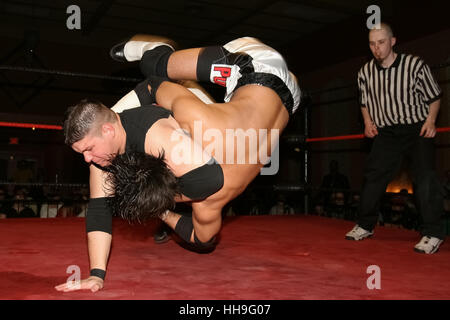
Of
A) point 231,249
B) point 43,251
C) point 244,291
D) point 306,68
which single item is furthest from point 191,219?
point 306,68

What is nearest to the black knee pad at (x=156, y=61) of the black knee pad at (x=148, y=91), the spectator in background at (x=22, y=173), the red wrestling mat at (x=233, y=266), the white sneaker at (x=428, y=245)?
the black knee pad at (x=148, y=91)

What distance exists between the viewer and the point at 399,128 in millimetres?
2016

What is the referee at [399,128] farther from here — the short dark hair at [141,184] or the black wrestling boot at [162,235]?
the short dark hair at [141,184]

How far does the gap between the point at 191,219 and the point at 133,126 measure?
1.77ft

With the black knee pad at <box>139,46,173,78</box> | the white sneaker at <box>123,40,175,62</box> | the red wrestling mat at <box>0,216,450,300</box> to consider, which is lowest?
the red wrestling mat at <box>0,216,450,300</box>

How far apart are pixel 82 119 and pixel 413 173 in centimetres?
159

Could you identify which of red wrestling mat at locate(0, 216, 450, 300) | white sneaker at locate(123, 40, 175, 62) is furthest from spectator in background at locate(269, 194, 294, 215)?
white sneaker at locate(123, 40, 175, 62)

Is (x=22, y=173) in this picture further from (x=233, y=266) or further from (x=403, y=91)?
(x=403, y=91)

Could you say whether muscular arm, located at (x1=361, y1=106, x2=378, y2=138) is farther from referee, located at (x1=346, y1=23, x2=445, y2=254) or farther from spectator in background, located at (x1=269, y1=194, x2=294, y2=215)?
spectator in background, located at (x1=269, y1=194, x2=294, y2=215)

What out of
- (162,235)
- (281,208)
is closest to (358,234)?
(162,235)

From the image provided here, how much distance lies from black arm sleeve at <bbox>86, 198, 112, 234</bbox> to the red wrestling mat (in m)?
0.16

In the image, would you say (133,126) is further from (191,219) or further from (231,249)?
(231,249)

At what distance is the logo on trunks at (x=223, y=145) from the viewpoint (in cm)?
117

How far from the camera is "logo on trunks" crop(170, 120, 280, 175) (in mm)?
1166
